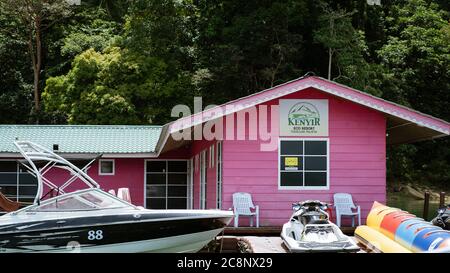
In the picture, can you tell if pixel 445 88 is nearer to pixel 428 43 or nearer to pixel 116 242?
pixel 428 43

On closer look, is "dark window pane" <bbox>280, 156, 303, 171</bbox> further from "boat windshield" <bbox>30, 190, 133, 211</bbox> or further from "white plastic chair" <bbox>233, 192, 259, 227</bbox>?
"boat windshield" <bbox>30, 190, 133, 211</bbox>

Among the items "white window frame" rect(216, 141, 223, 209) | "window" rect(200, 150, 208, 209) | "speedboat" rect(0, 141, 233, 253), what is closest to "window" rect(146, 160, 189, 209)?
"window" rect(200, 150, 208, 209)

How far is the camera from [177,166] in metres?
22.5

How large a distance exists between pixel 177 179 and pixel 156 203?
41.5 inches

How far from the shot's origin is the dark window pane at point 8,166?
2179 cm

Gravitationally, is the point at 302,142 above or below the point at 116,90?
below

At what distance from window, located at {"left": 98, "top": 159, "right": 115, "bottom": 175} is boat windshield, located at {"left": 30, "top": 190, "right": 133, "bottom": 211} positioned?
12.0 metres

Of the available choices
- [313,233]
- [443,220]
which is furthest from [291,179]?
[313,233]

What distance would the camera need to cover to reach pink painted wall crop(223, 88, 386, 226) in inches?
562

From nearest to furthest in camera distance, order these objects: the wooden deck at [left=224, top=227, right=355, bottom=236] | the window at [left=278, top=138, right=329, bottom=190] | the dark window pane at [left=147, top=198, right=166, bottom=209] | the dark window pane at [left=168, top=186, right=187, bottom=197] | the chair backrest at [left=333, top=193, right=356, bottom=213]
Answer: the wooden deck at [left=224, top=227, right=355, bottom=236], the chair backrest at [left=333, top=193, right=356, bottom=213], the window at [left=278, top=138, right=329, bottom=190], the dark window pane at [left=147, top=198, right=166, bottom=209], the dark window pane at [left=168, top=186, right=187, bottom=197]

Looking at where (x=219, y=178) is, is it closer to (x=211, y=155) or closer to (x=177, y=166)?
(x=211, y=155)

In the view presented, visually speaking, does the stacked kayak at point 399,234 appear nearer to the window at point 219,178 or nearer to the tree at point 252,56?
the window at point 219,178
